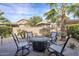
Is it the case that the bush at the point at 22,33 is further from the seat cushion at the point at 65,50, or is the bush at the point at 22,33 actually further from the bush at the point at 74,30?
the bush at the point at 74,30

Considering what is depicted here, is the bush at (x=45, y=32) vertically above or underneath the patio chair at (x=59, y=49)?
above

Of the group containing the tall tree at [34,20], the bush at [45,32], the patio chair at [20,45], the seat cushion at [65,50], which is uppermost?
the tall tree at [34,20]

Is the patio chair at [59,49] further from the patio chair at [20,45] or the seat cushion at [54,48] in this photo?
the patio chair at [20,45]

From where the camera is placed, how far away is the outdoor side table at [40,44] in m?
2.21

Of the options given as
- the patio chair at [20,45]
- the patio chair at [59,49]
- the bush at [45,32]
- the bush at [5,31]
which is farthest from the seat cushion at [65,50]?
the bush at [5,31]

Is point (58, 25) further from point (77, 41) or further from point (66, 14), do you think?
point (77, 41)

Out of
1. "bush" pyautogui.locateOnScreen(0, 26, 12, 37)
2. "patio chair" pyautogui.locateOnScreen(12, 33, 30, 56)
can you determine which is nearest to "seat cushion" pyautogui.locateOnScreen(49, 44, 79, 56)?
"patio chair" pyautogui.locateOnScreen(12, 33, 30, 56)

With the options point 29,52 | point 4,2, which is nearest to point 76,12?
point 29,52

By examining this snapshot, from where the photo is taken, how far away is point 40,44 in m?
2.22

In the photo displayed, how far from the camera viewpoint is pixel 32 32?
221 cm

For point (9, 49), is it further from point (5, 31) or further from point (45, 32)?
point (45, 32)

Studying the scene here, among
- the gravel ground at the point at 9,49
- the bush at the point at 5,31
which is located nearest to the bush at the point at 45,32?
the gravel ground at the point at 9,49

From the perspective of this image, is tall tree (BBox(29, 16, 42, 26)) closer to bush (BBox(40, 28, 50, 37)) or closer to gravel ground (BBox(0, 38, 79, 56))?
bush (BBox(40, 28, 50, 37))

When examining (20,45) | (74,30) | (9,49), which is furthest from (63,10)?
(9,49)
